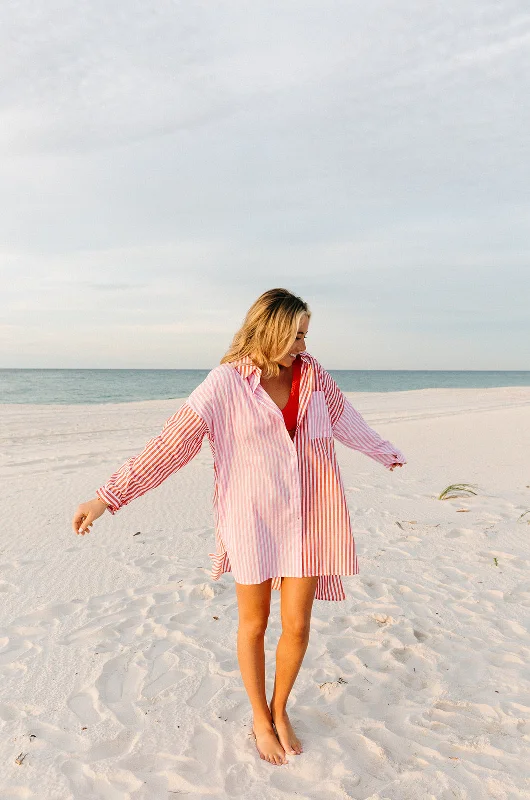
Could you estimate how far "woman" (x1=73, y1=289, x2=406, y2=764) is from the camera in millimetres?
2465

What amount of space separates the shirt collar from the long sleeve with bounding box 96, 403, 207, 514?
0.26 m

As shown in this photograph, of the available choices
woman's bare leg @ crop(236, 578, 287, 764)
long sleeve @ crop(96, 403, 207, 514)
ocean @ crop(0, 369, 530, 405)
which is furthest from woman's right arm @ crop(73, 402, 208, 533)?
ocean @ crop(0, 369, 530, 405)

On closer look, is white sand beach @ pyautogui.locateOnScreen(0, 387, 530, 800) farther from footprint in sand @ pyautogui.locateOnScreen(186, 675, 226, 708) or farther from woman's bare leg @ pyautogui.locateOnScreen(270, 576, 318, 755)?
woman's bare leg @ pyautogui.locateOnScreen(270, 576, 318, 755)

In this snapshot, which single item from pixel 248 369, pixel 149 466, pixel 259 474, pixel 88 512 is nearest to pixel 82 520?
pixel 88 512

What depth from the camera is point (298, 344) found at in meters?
2.55

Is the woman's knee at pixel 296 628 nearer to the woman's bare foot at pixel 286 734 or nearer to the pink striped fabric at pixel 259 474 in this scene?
the pink striped fabric at pixel 259 474

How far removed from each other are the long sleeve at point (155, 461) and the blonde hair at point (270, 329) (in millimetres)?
313

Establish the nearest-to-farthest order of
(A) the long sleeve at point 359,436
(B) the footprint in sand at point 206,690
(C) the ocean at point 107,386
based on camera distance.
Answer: (A) the long sleeve at point 359,436
(B) the footprint in sand at point 206,690
(C) the ocean at point 107,386

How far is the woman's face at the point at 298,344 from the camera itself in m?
2.52

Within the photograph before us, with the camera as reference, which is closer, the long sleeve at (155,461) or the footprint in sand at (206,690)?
the long sleeve at (155,461)

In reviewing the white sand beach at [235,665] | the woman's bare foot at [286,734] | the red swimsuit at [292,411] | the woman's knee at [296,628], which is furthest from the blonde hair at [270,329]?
the white sand beach at [235,665]

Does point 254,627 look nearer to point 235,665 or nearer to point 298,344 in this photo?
point 235,665

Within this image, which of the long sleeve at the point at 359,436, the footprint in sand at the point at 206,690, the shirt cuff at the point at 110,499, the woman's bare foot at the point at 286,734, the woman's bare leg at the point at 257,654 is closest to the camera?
the shirt cuff at the point at 110,499

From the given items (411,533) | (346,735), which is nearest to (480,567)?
(411,533)
